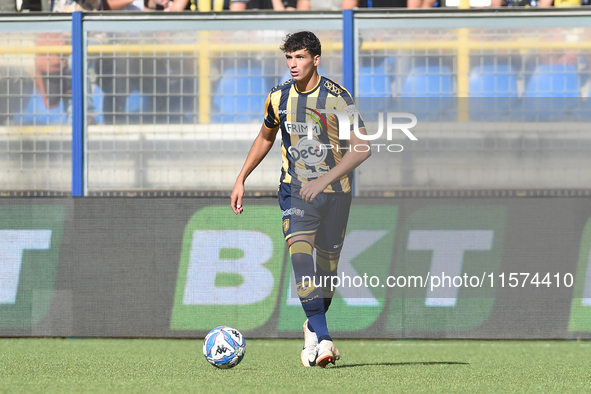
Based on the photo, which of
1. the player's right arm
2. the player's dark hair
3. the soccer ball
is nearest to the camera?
the soccer ball

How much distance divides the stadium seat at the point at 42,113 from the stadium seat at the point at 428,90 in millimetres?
3002

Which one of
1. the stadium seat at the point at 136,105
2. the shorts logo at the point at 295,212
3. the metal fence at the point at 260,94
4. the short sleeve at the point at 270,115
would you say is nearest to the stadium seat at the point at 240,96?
the metal fence at the point at 260,94

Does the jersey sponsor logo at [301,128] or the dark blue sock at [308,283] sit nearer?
the dark blue sock at [308,283]

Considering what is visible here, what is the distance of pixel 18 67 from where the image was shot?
8.01 meters

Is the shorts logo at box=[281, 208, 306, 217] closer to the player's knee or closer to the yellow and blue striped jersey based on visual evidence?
the yellow and blue striped jersey

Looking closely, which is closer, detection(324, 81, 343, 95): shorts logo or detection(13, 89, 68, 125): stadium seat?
detection(324, 81, 343, 95): shorts logo

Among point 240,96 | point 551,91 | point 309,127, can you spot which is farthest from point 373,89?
point 309,127

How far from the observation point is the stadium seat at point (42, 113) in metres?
7.96

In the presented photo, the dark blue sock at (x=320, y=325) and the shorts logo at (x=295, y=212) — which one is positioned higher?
the shorts logo at (x=295, y=212)

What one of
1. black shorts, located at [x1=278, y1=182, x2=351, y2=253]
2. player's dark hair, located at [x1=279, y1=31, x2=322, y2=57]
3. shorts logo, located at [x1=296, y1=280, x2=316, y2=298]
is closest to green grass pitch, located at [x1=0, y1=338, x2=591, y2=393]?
shorts logo, located at [x1=296, y1=280, x2=316, y2=298]

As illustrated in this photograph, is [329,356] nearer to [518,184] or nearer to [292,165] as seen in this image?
[292,165]

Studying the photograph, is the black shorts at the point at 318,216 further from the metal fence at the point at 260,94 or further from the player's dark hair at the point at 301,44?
the metal fence at the point at 260,94

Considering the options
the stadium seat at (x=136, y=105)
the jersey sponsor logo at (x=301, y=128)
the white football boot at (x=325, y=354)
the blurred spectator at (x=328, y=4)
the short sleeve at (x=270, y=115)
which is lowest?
the white football boot at (x=325, y=354)

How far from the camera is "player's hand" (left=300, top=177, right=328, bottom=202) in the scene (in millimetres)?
5922
